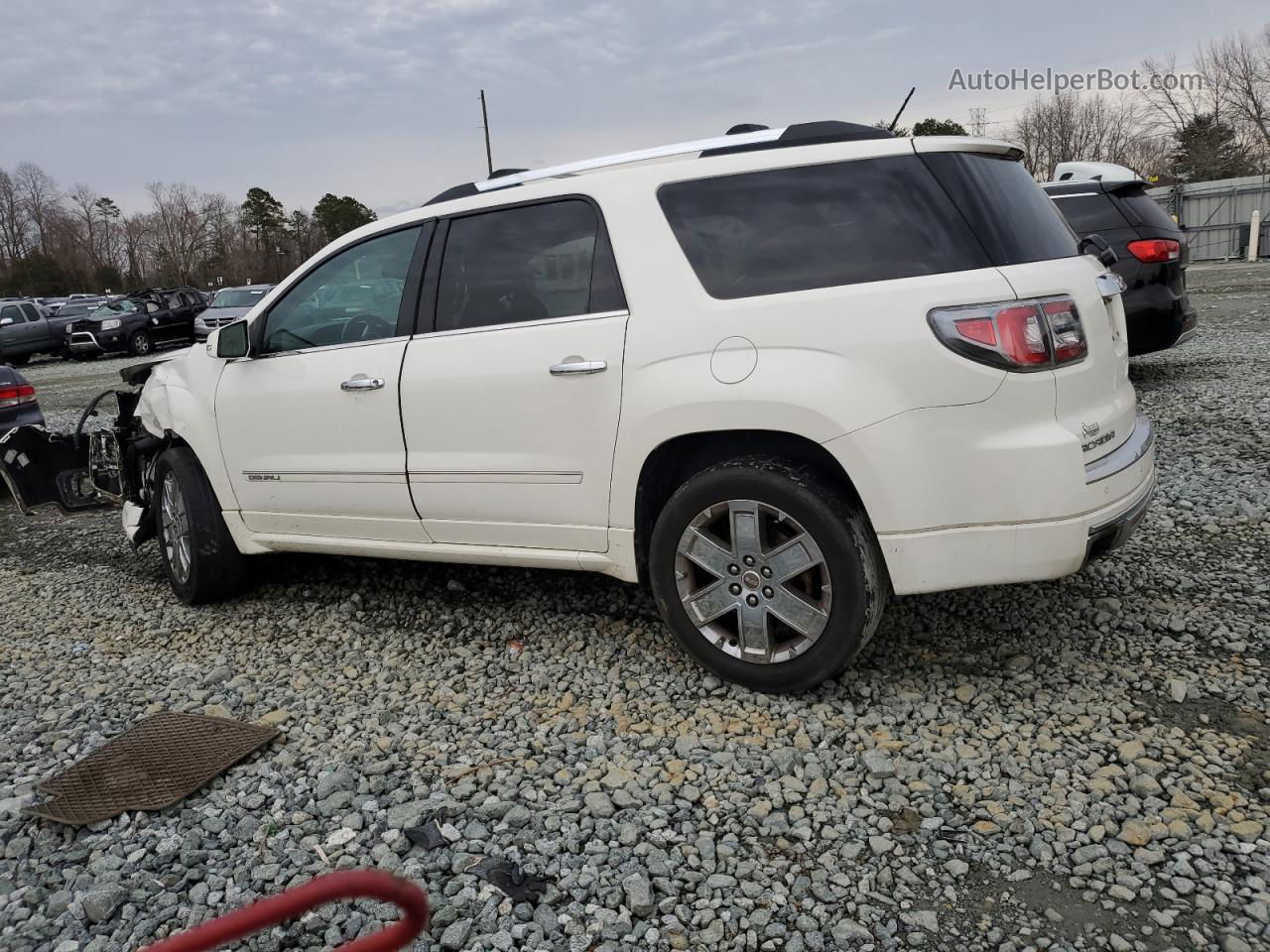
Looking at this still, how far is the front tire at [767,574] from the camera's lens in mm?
3217

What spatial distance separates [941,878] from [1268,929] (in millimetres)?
705

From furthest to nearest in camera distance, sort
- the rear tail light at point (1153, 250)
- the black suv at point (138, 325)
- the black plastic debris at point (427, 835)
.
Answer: the black suv at point (138, 325) → the rear tail light at point (1153, 250) → the black plastic debris at point (427, 835)

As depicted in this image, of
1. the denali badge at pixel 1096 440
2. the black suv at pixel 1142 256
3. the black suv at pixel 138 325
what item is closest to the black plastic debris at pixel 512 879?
the denali badge at pixel 1096 440

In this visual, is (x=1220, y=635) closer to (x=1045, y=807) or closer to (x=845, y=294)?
(x=1045, y=807)

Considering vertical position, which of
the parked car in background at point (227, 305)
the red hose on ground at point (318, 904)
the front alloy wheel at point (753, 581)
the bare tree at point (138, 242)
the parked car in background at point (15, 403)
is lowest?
the front alloy wheel at point (753, 581)

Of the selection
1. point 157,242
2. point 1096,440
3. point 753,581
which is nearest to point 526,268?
point 753,581

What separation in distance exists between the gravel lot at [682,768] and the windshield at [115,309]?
23.2 meters

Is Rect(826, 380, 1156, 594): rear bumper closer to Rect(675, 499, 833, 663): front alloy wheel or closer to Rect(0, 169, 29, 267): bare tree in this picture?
Rect(675, 499, 833, 663): front alloy wheel

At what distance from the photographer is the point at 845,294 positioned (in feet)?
10.3

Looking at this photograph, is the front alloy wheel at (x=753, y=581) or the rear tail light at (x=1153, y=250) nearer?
the front alloy wheel at (x=753, y=581)

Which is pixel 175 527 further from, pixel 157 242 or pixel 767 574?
pixel 157 242

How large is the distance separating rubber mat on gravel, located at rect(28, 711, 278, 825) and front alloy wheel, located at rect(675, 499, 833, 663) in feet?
5.32

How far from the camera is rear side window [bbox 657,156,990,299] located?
3.15 metres

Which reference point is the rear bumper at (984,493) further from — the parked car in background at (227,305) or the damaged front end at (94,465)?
the parked car in background at (227,305)
